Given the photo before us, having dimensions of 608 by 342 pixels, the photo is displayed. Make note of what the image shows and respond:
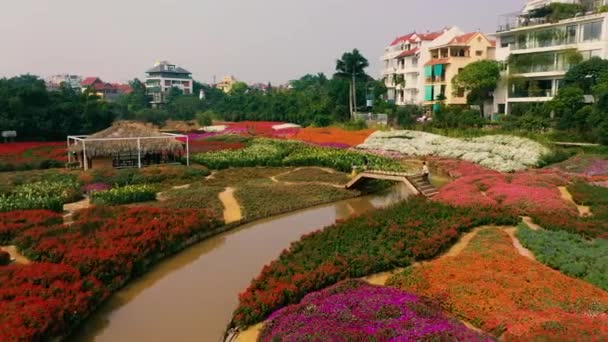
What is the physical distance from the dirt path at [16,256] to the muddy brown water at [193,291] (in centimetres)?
372

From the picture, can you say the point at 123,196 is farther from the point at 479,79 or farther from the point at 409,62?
the point at 409,62

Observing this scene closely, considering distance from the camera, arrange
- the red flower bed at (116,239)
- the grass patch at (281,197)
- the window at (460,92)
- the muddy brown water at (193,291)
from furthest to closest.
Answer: the window at (460,92) → the grass patch at (281,197) → the red flower bed at (116,239) → the muddy brown water at (193,291)

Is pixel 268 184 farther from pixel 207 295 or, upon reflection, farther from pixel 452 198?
pixel 207 295

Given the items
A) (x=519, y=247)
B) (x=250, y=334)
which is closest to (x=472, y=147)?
(x=519, y=247)

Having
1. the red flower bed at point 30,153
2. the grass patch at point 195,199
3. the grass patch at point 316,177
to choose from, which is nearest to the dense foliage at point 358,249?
the grass patch at point 195,199

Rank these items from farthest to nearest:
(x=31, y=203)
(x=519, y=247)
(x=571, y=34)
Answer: (x=571, y=34) < (x=31, y=203) < (x=519, y=247)

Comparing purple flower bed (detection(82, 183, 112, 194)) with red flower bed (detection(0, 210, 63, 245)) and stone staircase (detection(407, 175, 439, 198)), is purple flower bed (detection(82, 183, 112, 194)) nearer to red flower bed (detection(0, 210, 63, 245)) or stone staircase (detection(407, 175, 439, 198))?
red flower bed (detection(0, 210, 63, 245))

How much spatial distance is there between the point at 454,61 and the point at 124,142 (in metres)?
38.4

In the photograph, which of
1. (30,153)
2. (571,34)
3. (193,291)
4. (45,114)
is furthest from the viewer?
(45,114)

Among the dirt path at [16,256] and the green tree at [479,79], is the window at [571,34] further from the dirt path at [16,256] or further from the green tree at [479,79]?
the dirt path at [16,256]

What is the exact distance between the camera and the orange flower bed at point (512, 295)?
9.31m

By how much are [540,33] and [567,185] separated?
26.3 meters

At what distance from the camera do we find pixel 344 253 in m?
14.9

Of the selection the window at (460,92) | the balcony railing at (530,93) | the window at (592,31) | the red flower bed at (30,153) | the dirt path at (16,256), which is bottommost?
the dirt path at (16,256)
